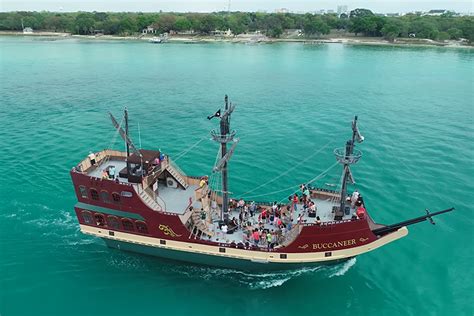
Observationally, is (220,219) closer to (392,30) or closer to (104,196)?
(104,196)

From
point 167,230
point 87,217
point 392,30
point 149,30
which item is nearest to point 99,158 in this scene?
point 87,217

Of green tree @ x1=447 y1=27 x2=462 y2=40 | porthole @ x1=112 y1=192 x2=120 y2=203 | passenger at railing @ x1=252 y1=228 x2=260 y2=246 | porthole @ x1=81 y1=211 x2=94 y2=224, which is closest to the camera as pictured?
passenger at railing @ x1=252 y1=228 x2=260 y2=246

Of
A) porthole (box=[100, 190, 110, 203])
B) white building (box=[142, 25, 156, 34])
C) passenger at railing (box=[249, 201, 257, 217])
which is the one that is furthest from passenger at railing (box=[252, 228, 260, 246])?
white building (box=[142, 25, 156, 34])

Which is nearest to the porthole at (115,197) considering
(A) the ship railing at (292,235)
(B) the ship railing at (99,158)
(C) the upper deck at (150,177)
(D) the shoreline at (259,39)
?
(C) the upper deck at (150,177)

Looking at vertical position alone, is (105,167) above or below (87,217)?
above

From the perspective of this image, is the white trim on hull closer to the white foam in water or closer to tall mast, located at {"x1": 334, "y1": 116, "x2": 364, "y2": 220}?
the white foam in water

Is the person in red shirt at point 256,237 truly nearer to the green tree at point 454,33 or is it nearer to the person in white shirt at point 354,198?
the person in white shirt at point 354,198
